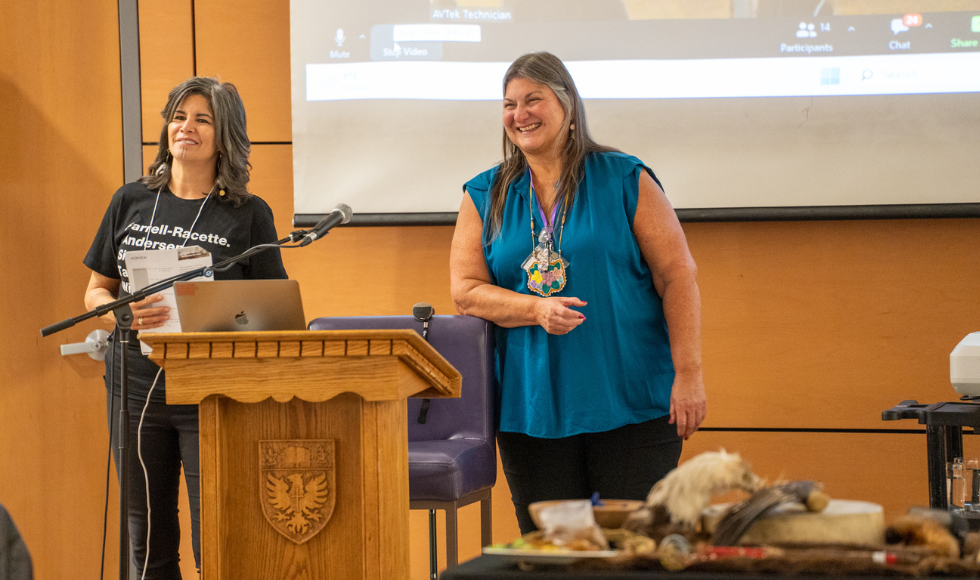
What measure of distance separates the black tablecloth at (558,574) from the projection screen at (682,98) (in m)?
2.11

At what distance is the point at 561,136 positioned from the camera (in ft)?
6.81

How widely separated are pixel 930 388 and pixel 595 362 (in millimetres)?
1535

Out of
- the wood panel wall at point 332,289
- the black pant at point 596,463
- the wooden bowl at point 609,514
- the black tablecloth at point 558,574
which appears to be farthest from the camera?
the wood panel wall at point 332,289

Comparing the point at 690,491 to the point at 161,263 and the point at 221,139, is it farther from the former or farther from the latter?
the point at 221,139

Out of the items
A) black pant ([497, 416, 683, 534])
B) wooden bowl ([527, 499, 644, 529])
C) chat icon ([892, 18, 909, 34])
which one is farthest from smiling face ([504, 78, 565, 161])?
chat icon ([892, 18, 909, 34])

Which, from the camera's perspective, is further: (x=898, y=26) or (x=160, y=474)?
(x=898, y=26)

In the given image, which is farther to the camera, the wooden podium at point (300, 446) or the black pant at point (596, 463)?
the black pant at point (596, 463)

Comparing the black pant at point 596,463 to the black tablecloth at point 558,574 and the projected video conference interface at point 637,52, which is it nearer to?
the black tablecloth at point 558,574

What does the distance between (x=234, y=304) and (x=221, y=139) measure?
0.98 metres

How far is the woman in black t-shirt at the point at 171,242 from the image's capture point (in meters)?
2.21

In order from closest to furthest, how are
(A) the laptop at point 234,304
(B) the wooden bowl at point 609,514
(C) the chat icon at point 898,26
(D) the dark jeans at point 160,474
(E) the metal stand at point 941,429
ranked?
(B) the wooden bowl at point 609,514
(A) the laptop at point 234,304
(E) the metal stand at point 941,429
(D) the dark jeans at point 160,474
(C) the chat icon at point 898,26

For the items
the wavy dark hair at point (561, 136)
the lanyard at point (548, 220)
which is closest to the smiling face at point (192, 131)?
the wavy dark hair at point (561, 136)

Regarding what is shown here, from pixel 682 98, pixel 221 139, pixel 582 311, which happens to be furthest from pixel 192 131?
pixel 682 98

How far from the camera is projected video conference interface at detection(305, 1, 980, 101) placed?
275cm
